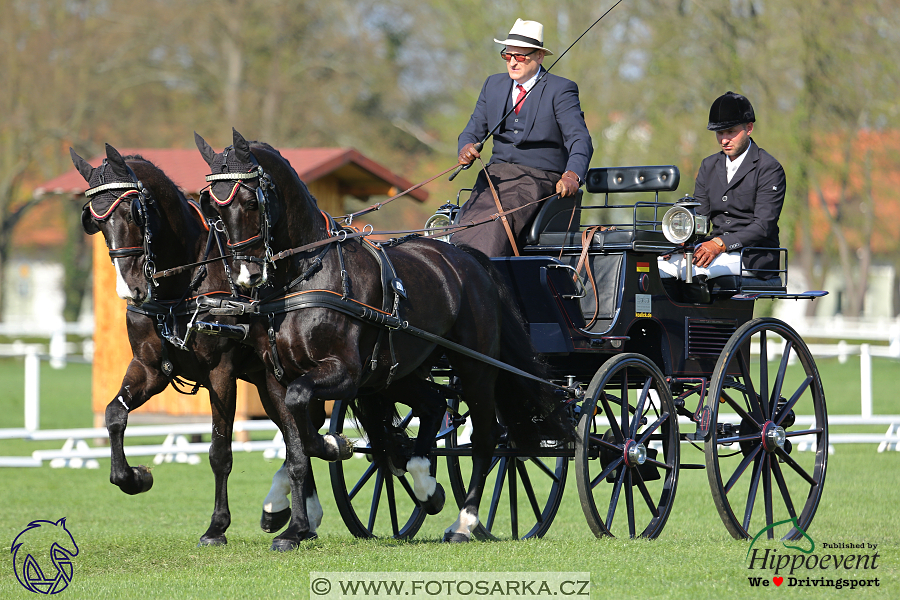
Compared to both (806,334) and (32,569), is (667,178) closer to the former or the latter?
(32,569)

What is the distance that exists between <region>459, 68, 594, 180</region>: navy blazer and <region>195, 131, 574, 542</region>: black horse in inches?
34.0

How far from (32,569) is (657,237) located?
4.23m

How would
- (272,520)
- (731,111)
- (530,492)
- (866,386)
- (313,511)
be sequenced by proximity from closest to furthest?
1. (272,520)
2. (313,511)
3. (731,111)
4. (530,492)
5. (866,386)

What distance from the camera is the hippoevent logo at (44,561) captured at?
19.0 ft

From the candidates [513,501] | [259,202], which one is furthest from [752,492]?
Result: [259,202]

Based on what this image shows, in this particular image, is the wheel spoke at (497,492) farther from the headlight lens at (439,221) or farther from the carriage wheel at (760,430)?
the headlight lens at (439,221)

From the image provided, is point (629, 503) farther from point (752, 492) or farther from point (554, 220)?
point (554, 220)

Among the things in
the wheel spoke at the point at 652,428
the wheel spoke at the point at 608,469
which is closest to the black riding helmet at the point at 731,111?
the wheel spoke at the point at 652,428

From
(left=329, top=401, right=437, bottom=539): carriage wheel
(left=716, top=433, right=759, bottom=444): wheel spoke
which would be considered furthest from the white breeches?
(left=329, top=401, right=437, bottom=539): carriage wheel

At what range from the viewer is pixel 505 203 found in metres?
7.66

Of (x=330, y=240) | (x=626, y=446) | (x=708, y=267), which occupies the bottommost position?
(x=626, y=446)

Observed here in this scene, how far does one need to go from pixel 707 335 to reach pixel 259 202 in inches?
138

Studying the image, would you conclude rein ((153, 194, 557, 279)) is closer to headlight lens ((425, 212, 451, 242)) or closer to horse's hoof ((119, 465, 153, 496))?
headlight lens ((425, 212, 451, 242))

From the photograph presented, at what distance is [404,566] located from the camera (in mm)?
5719
